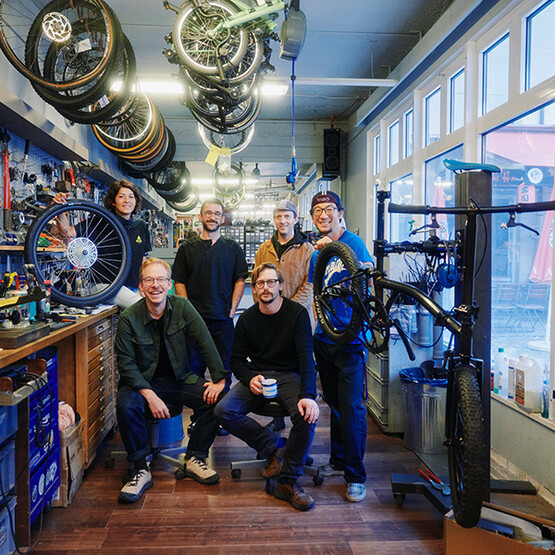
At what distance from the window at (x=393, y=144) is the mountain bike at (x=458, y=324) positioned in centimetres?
335

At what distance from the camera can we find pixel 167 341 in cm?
252

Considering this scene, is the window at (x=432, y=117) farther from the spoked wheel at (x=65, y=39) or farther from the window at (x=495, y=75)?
the spoked wheel at (x=65, y=39)

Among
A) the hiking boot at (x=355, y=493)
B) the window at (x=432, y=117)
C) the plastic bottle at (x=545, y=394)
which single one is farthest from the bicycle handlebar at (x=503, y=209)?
the window at (x=432, y=117)

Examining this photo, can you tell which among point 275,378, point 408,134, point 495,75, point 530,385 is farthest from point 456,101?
point 275,378

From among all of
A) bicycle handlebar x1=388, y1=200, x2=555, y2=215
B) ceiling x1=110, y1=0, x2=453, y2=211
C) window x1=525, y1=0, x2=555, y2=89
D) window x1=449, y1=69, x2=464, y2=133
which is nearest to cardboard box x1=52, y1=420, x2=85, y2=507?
bicycle handlebar x1=388, y1=200, x2=555, y2=215

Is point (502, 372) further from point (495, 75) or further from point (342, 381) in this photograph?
point (495, 75)

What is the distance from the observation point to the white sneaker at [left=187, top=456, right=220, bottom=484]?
97.8 inches

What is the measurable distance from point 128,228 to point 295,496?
2.20 m

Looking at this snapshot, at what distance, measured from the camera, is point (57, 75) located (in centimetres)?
288

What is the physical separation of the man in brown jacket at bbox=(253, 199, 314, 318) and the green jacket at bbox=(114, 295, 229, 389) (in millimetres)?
755

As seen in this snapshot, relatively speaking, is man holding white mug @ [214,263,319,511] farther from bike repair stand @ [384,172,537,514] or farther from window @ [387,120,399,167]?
window @ [387,120,399,167]

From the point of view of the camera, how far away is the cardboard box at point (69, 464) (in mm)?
2232

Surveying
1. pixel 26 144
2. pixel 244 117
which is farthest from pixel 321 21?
pixel 26 144

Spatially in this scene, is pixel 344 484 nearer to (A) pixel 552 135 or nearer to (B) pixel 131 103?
(A) pixel 552 135
